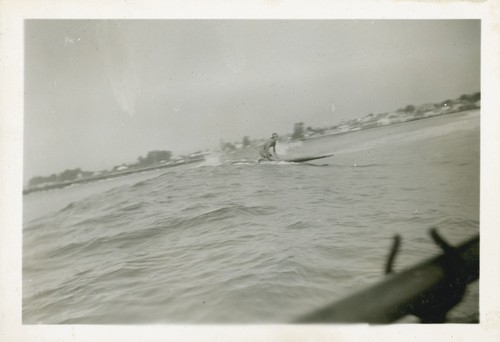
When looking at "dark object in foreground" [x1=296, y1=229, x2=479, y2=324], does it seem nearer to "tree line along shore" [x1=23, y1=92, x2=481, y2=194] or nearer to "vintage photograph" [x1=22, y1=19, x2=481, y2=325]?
"vintage photograph" [x1=22, y1=19, x2=481, y2=325]

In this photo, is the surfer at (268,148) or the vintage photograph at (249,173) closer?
the vintage photograph at (249,173)

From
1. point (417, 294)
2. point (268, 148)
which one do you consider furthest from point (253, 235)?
point (417, 294)

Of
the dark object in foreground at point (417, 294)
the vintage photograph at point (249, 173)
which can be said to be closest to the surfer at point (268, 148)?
the vintage photograph at point (249, 173)

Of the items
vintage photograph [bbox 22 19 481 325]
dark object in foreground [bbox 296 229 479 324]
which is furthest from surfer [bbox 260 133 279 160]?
dark object in foreground [bbox 296 229 479 324]

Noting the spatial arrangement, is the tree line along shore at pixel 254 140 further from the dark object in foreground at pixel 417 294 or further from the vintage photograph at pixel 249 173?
the dark object in foreground at pixel 417 294

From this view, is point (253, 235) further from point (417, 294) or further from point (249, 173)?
point (417, 294)

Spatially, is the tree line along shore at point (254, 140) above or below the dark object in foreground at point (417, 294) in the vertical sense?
above
